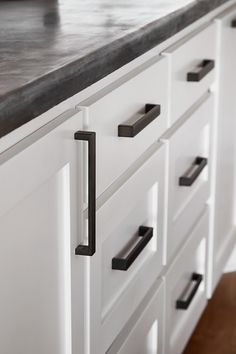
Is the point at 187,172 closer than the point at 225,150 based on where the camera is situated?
Yes

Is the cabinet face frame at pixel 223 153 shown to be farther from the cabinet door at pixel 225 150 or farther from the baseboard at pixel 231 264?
the baseboard at pixel 231 264

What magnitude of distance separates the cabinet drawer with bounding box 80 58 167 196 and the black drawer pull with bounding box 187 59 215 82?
0.16 metres

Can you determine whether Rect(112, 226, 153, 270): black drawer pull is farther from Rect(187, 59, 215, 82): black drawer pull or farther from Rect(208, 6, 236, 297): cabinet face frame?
Rect(208, 6, 236, 297): cabinet face frame

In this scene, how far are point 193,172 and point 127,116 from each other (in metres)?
0.49

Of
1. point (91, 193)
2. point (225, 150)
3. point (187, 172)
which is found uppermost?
point (91, 193)

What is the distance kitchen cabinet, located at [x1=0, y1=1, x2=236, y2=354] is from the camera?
40.8 inches

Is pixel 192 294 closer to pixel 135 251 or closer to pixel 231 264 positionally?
pixel 135 251

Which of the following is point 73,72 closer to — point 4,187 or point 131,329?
point 4,187

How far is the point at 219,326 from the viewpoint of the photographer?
7.82 ft

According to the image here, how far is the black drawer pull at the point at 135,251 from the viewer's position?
53.9 inches

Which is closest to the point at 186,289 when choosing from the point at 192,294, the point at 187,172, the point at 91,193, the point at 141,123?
the point at 192,294

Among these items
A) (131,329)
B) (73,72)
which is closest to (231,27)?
(131,329)

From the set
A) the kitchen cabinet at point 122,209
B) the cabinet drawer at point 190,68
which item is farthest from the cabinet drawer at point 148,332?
the cabinet drawer at point 190,68

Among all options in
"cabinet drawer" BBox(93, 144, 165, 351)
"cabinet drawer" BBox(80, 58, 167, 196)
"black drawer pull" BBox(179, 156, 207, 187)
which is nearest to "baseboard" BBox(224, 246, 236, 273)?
"black drawer pull" BBox(179, 156, 207, 187)
